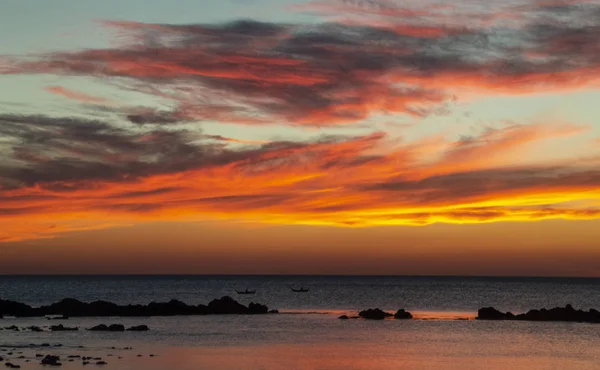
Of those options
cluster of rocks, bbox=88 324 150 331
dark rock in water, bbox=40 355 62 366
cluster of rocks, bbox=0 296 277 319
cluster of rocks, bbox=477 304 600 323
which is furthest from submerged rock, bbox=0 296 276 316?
dark rock in water, bbox=40 355 62 366

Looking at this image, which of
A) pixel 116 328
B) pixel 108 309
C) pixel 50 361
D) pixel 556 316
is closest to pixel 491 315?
pixel 556 316

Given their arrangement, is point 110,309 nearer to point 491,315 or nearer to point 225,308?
point 225,308

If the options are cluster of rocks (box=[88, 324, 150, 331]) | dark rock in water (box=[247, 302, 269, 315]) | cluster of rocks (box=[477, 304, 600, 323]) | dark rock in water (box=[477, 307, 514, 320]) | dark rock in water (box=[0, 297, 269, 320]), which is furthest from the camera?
dark rock in water (box=[247, 302, 269, 315])

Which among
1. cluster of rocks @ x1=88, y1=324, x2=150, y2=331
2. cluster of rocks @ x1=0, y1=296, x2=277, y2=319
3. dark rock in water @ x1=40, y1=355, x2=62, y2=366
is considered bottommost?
dark rock in water @ x1=40, y1=355, x2=62, y2=366

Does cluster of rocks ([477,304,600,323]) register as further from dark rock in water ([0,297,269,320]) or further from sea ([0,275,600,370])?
dark rock in water ([0,297,269,320])

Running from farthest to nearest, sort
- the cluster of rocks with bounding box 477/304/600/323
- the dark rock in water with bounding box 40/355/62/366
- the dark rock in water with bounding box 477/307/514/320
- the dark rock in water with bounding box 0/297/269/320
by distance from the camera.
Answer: the dark rock in water with bounding box 0/297/269/320 → the dark rock in water with bounding box 477/307/514/320 → the cluster of rocks with bounding box 477/304/600/323 → the dark rock in water with bounding box 40/355/62/366

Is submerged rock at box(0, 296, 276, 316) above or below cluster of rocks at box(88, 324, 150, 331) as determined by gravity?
above

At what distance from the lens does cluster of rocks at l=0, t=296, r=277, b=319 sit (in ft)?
316

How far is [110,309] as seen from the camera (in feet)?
330

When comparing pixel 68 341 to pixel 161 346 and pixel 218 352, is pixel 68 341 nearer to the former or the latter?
pixel 161 346

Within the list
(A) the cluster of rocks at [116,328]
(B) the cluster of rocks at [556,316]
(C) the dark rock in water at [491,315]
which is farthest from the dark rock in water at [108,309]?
(B) the cluster of rocks at [556,316]

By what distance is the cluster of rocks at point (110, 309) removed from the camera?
3794 inches

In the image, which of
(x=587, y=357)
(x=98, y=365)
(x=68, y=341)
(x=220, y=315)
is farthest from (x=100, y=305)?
(x=587, y=357)

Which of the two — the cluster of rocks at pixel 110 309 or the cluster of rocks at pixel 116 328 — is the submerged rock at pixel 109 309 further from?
the cluster of rocks at pixel 116 328
